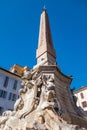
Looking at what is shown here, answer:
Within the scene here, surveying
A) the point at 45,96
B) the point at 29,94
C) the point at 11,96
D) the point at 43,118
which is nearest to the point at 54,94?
the point at 45,96

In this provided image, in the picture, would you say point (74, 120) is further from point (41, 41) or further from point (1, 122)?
point (41, 41)

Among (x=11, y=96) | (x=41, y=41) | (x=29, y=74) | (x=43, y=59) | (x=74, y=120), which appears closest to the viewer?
(x=74, y=120)

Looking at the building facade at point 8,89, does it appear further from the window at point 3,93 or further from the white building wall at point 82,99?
A: the white building wall at point 82,99

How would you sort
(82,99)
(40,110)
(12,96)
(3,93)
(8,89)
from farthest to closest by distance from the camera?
(82,99)
(8,89)
(12,96)
(3,93)
(40,110)

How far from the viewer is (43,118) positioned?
531 centimetres

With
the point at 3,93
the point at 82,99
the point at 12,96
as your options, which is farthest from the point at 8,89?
the point at 82,99

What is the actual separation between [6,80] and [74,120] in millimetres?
18750

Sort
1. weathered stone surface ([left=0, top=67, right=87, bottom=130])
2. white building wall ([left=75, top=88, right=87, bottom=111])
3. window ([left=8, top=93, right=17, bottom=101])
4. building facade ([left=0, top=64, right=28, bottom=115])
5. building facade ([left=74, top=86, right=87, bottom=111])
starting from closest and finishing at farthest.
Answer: weathered stone surface ([left=0, top=67, right=87, bottom=130]), building facade ([left=0, top=64, right=28, bottom=115]), window ([left=8, top=93, right=17, bottom=101]), white building wall ([left=75, top=88, right=87, bottom=111]), building facade ([left=74, top=86, right=87, bottom=111])

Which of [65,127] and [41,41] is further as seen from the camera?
[41,41]

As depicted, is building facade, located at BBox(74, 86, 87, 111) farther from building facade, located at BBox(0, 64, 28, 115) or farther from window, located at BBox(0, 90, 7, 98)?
window, located at BBox(0, 90, 7, 98)

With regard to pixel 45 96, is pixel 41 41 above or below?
above

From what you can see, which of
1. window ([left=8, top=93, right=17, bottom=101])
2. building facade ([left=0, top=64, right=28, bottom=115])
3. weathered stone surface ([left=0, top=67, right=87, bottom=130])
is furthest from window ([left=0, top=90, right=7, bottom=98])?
weathered stone surface ([left=0, top=67, right=87, bottom=130])

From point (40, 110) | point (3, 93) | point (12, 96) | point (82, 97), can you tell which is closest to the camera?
point (40, 110)

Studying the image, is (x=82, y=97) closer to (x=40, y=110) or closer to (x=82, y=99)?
(x=82, y=99)
